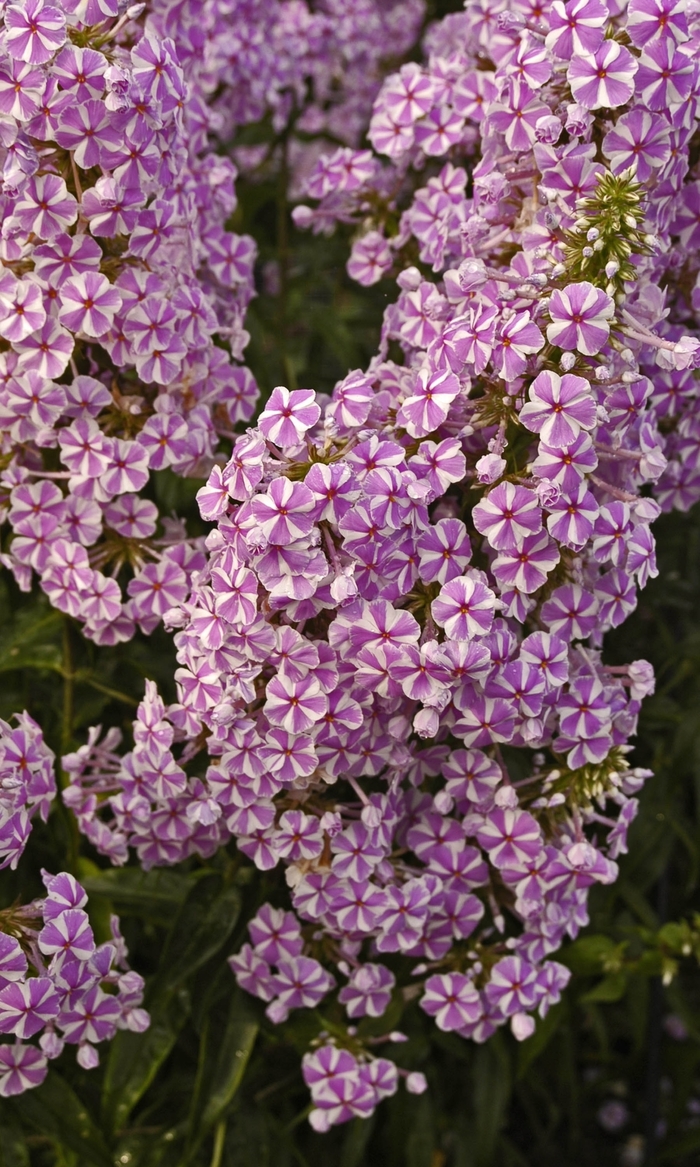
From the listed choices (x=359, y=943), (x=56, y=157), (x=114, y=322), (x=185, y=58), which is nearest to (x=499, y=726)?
(x=359, y=943)

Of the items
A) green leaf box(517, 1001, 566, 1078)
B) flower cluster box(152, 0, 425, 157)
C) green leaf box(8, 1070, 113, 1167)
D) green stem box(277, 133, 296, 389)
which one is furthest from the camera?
green stem box(277, 133, 296, 389)

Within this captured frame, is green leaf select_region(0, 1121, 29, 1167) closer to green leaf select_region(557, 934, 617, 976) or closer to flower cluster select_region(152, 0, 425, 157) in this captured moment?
green leaf select_region(557, 934, 617, 976)

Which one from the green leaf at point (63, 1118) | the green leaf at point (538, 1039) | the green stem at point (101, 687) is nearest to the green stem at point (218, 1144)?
the green leaf at point (63, 1118)

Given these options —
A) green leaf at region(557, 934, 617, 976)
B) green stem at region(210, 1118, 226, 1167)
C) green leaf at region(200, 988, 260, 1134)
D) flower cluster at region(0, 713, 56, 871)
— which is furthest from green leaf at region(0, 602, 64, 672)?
green leaf at region(557, 934, 617, 976)

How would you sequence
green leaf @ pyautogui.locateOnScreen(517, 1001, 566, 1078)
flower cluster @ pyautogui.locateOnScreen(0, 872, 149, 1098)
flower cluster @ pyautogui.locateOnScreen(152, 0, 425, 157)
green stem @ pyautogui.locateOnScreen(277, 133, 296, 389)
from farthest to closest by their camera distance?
green stem @ pyautogui.locateOnScreen(277, 133, 296, 389) < flower cluster @ pyautogui.locateOnScreen(152, 0, 425, 157) < green leaf @ pyautogui.locateOnScreen(517, 1001, 566, 1078) < flower cluster @ pyautogui.locateOnScreen(0, 872, 149, 1098)

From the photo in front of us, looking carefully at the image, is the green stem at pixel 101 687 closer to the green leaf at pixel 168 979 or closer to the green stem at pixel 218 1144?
the green leaf at pixel 168 979

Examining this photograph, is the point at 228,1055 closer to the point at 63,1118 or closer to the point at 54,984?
the point at 63,1118

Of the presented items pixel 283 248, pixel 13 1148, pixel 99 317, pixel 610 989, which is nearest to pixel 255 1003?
pixel 13 1148
